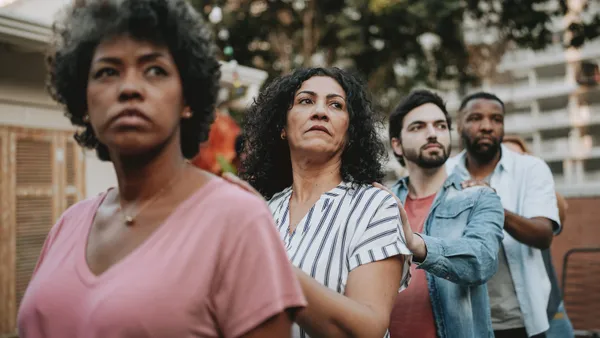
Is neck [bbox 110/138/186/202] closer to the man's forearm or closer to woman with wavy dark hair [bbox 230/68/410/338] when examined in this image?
woman with wavy dark hair [bbox 230/68/410/338]

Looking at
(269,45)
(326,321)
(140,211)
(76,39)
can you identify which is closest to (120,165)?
(140,211)

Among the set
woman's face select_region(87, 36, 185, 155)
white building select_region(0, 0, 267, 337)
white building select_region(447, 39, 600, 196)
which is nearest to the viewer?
woman's face select_region(87, 36, 185, 155)

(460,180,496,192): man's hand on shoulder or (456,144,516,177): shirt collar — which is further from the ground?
(456,144,516,177): shirt collar

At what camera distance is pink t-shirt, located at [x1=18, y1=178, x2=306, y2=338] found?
118 cm

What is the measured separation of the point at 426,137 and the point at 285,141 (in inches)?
38.6

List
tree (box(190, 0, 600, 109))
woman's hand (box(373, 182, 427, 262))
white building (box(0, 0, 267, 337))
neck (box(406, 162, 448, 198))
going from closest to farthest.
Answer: woman's hand (box(373, 182, 427, 262)), neck (box(406, 162, 448, 198)), white building (box(0, 0, 267, 337)), tree (box(190, 0, 600, 109))

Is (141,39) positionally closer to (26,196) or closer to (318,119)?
(318,119)

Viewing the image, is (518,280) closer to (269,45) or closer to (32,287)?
(32,287)

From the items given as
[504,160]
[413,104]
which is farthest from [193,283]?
[504,160]

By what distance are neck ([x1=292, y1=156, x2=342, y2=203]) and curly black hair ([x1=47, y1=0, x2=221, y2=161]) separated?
31.0 inches

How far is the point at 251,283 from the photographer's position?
1.19m

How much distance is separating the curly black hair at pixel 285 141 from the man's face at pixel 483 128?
1.35 meters

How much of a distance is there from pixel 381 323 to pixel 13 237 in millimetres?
5018

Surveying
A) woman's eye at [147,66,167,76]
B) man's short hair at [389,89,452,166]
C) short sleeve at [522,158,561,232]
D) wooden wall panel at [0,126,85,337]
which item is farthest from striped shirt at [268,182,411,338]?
wooden wall panel at [0,126,85,337]
